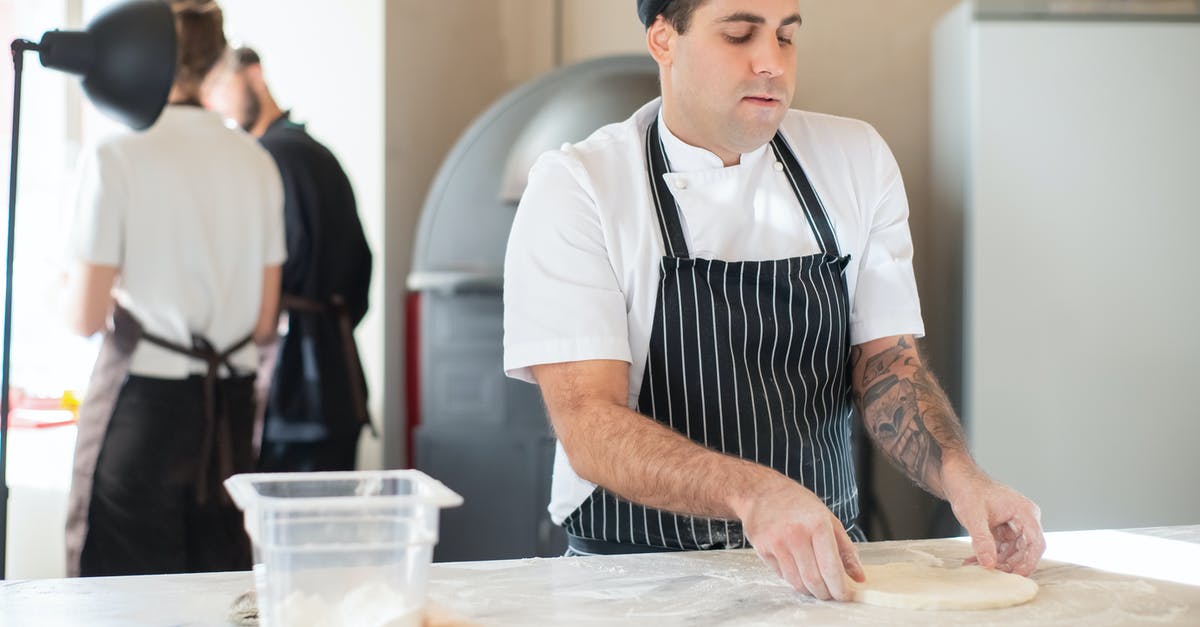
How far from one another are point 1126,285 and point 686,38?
75.6 inches

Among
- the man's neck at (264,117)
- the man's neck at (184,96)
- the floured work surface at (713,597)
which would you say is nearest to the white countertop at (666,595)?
the floured work surface at (713,597)

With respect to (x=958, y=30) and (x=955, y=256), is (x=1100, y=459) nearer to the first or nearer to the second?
(x=955, y=256)

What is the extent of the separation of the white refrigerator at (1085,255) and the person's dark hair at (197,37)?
1789mm

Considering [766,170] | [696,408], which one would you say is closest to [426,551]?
[696,408]

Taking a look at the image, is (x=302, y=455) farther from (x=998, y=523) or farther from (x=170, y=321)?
(x=998, y=523)

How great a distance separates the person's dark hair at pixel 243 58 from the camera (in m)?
3.23

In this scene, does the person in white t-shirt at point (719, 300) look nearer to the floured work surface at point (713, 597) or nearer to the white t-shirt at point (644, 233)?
the white t-shirt at point (644, 233)

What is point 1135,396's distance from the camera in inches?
126

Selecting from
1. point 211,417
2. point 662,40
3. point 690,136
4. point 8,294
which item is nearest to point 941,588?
point 690,136

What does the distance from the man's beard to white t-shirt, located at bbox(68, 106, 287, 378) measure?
0.39m

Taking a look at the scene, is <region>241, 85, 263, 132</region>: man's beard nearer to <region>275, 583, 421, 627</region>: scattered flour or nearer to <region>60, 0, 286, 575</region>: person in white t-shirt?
<region>60, 0, 286, 575</region>: person in white t-shirt

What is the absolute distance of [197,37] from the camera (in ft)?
9.00

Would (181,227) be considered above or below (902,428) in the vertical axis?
above

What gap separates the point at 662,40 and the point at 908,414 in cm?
60
